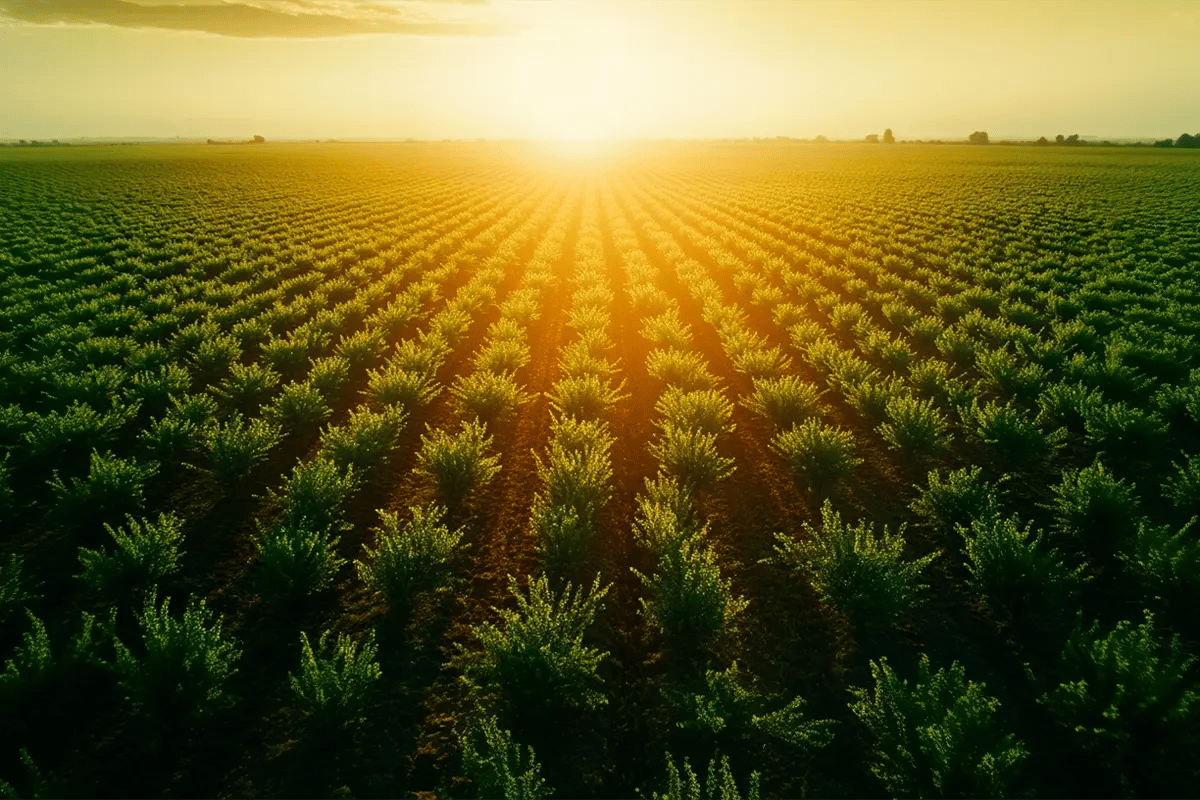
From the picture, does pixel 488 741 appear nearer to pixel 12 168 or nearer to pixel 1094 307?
pixel 1094 307

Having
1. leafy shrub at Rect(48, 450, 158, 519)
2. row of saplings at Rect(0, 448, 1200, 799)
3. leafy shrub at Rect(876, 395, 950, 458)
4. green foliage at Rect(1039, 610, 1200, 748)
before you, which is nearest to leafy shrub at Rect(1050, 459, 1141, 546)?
row of saplings at Rect(0, 448, 1200, 799)

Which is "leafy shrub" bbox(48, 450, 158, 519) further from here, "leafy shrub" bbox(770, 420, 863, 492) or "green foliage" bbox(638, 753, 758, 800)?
"leafy shrub" bbox(770, 420, 863, 492)

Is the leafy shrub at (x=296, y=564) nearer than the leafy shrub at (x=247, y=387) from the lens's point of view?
Yes

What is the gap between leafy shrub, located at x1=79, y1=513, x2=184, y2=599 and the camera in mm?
4074

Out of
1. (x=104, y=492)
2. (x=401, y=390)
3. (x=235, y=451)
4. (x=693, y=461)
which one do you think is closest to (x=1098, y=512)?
(x=693, y=461)

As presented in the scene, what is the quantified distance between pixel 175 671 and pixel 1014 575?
5.43m

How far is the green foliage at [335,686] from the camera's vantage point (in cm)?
322

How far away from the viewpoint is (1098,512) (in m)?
4.71

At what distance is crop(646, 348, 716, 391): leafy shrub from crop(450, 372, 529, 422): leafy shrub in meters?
2.05

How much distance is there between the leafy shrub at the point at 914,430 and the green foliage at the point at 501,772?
5067 mm

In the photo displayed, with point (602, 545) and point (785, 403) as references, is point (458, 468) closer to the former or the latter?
point (602, 545)

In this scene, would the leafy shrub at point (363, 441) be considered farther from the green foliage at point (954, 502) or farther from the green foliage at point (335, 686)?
the green foliage at point (954, 502)

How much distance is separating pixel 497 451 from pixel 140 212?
30025 mm

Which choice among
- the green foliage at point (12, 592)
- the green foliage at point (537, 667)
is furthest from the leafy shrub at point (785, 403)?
the green foliage at point (12, 592)
